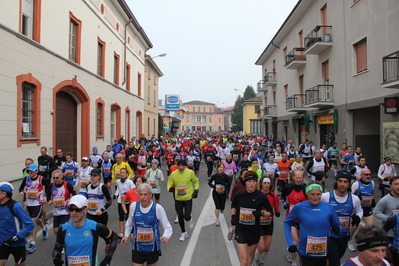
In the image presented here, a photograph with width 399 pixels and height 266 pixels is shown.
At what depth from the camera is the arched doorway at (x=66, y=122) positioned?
1374cm

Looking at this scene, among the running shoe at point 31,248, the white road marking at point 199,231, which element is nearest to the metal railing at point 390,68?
the white road marking at point 199,231

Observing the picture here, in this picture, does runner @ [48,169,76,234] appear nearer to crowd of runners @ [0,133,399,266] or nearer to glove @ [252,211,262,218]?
crowd of runners @ [0,133,399,266]

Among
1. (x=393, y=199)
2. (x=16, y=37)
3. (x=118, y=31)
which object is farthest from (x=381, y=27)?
(x=118, y=31)

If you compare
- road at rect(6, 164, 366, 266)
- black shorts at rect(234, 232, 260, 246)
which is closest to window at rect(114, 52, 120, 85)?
road at rect(6, 164, 366, 266)

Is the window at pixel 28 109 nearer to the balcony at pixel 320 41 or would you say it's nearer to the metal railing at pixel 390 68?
the metal railing at pixel 390 68

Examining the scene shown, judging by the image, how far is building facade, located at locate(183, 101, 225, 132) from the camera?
402 ft

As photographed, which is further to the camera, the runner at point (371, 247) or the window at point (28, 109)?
the window at point (28, 109)

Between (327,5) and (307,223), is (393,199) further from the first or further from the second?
(327,5)

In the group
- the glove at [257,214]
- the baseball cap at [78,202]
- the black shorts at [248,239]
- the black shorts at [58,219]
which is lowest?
the black shorts at [58,219]

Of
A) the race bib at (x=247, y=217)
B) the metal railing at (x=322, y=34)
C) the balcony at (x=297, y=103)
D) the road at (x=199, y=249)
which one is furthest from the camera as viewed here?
the balcony at (x=297, y=103)

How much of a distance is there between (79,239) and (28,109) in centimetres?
902

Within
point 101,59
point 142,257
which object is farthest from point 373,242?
point 101,59

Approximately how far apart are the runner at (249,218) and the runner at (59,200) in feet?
11.7

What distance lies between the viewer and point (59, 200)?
6.00m
